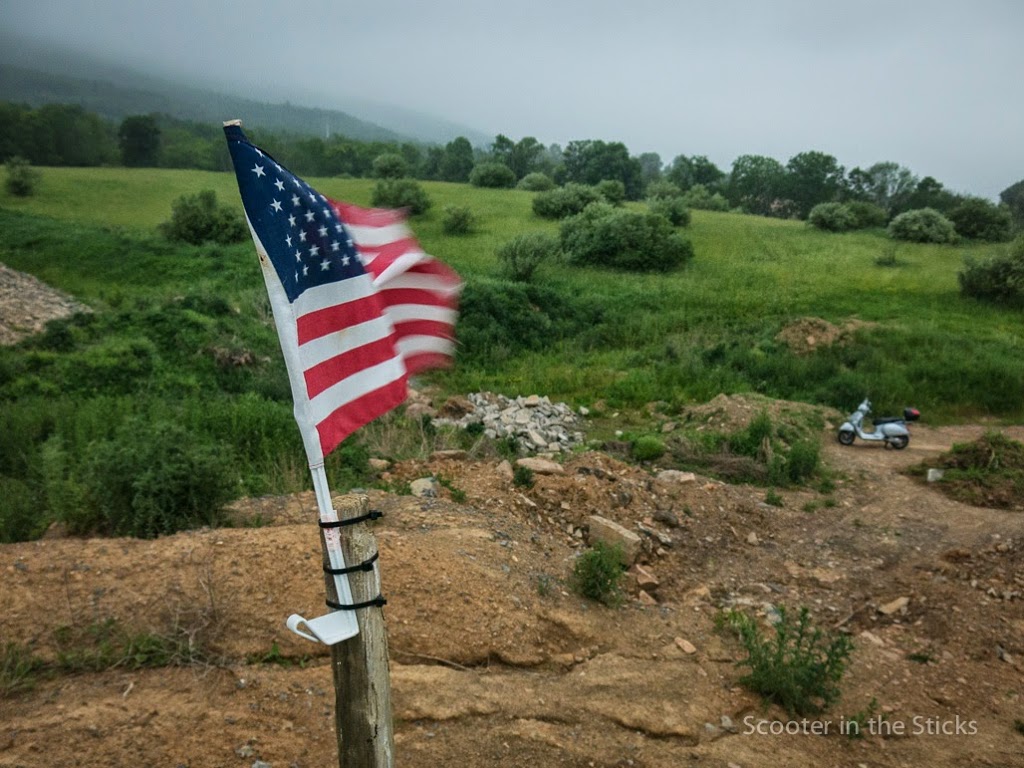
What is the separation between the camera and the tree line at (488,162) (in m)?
49.8

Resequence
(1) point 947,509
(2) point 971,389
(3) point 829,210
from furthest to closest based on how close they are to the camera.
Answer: (3) point 829,210 < (2) point 971,389 < (1) point 947,509

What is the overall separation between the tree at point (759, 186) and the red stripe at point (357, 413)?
65.2m

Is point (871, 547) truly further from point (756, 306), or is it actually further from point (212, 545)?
point (756, 306)

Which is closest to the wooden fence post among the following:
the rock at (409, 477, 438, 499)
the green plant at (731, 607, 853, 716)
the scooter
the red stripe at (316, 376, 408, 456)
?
the red stripe at (316, 376, 408, 456)

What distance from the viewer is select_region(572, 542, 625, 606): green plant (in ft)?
18.9

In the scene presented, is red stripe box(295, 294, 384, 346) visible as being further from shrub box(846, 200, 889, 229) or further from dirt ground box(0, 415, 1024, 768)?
shrub box(846, 200, 889, 229)

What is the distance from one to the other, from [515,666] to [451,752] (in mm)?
1059

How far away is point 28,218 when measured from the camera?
98.3 ft

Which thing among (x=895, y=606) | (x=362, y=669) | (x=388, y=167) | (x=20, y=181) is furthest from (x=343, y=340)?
(x=388, y=167)

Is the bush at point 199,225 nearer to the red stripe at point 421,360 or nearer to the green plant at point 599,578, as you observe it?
the green plant at point 599,578

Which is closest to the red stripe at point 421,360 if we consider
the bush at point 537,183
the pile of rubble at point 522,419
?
the pile of rubble at point 522,419

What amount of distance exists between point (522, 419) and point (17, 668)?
829 cm

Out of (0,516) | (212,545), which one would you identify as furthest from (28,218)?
(212,545)

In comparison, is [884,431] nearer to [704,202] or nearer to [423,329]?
[423,329]
